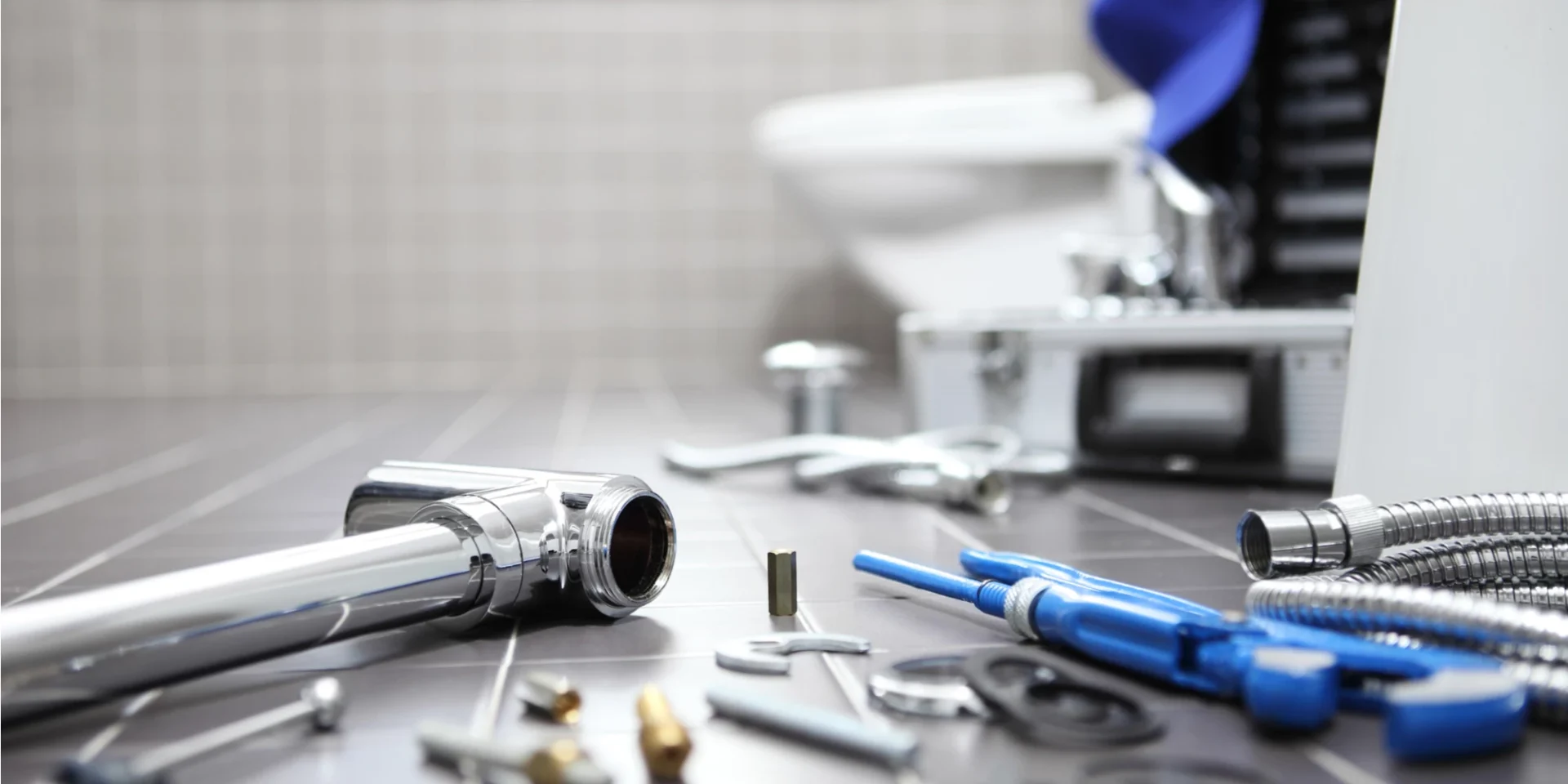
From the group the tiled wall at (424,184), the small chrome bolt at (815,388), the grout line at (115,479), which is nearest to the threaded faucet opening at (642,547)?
the grout line at (115,479)

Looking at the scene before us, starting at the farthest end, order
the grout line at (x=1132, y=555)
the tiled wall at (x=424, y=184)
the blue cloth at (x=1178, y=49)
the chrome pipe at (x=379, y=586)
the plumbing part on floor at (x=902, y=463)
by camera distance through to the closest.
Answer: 1. the tiled wall at (x=424, y=184)
2. the blue cloth at (x=1178, y=49)
3. the plumbing part on floor at (x=902, y=463)
4. the grout line at (x=1132, y=555)
5. the chrome pipe at (x=379, y=586)

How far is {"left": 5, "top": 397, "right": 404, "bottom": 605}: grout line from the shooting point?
87 cm

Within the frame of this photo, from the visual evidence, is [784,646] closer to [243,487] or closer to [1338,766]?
[1338,766]

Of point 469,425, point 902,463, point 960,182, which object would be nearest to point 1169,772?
point 902,463

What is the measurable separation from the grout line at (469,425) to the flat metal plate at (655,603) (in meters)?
0.01

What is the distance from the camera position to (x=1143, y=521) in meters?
1.01

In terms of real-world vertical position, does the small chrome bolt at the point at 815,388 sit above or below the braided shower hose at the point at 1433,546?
below

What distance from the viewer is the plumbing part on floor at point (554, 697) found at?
1.63 feet

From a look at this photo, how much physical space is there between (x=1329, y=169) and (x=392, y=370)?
7.44 feet

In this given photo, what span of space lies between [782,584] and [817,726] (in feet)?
0.74

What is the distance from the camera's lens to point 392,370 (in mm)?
3105

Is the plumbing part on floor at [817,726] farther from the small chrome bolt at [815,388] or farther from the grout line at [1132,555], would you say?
the small chrome bolt at [815,388]

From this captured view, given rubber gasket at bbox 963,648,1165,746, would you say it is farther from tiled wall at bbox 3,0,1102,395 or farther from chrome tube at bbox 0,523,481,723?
tiled wall at bbox 3,0,1102,395

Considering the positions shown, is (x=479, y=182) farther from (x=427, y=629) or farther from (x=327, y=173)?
(x=427, y=629)
